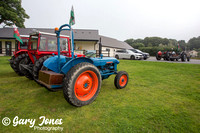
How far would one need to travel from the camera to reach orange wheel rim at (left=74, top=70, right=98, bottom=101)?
2.32m

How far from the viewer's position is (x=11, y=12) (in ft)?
55.3

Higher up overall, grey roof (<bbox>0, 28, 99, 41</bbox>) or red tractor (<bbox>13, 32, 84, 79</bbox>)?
grey roof (<bbox>0, 28, 99, 41</bbox>)

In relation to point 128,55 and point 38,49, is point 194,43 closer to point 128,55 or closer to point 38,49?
point 128,55

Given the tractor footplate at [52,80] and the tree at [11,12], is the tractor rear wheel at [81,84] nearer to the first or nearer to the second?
the tractor footplate at [52,80]

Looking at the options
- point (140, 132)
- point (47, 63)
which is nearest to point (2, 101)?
point (47, 63)

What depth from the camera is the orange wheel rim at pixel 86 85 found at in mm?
2320

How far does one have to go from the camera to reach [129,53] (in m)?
15.5

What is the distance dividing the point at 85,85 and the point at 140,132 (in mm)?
1372

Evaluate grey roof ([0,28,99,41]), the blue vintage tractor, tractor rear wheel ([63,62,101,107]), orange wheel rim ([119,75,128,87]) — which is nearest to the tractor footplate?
the blue vintage tractor

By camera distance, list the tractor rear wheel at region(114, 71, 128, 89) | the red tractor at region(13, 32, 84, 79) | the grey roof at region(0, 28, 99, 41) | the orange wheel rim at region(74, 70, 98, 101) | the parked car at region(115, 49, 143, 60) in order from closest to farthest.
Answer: the orange wheel rim at region(74, 70, 98, 101), the tractor rear wheel at region(114, 71, 128, 89), the red tractor at region(13, 32, 84, 79), the parked car at region(115, 49, 143, 60), the grey roof at region(0, 28, 99, 41)

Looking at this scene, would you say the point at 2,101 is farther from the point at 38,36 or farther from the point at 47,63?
the point at 38,36

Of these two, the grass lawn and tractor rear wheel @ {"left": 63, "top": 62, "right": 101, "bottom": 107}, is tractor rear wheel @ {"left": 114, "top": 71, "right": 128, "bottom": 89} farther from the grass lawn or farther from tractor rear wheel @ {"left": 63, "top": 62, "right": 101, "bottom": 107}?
tractor rear wheel @ {"left": 63, "top": 62, "right": 101, "bottom": 107}

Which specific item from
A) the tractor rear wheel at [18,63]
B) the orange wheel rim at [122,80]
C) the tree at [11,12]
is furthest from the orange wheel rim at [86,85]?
the tree at [11,12]

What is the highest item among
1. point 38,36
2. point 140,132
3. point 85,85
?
point 38,36
